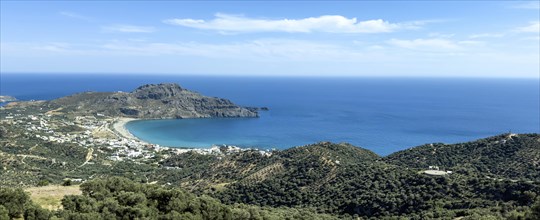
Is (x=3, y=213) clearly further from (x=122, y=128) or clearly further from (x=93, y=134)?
(x=122, y=128)

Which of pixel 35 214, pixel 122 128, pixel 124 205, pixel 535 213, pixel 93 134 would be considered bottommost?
pixel 122 128

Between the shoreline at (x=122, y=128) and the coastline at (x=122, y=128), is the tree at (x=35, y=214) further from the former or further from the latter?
the coastline at (x=122, y=128)

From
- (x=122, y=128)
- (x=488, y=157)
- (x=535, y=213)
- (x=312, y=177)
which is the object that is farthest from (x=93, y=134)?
(x=535, y=213)

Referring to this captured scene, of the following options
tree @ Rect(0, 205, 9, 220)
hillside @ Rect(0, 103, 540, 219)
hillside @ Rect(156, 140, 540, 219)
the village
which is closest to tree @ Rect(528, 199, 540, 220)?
hillside @ Rect(0, 103, 540, 219)

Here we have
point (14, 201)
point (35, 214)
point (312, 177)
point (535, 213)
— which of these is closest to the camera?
point (535, 213)

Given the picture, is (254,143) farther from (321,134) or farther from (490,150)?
(490,150)

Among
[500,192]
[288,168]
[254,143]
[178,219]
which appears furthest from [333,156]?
[254,143]

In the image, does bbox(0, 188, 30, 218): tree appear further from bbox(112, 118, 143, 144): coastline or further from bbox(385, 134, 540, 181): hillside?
bbox(112, 118, 143, 144): coastline

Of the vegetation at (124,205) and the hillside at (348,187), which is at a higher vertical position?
the vegetation at (124,205)

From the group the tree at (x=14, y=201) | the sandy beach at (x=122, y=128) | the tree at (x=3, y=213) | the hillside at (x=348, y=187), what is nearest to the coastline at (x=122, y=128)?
the sandy beach at (x=122, y=128)
